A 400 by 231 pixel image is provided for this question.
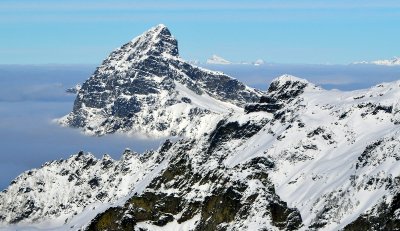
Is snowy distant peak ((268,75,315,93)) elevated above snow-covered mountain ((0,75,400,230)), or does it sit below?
above

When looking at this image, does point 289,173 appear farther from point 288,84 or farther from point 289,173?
point 288,84

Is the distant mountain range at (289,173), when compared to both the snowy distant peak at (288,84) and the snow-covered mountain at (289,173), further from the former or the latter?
the snowy distant peak at (288,84)

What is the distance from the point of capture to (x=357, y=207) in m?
85.9

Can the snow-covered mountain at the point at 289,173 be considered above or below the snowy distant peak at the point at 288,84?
below

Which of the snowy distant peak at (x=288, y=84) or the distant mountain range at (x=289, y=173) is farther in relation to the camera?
the snowy distant peak at (x=288, y=84)

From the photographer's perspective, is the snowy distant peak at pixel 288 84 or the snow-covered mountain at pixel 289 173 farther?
the snowy distant peak at pixel 288 84

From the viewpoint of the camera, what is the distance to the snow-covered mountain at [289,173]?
278 feet

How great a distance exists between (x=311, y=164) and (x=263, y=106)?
51.3 metres

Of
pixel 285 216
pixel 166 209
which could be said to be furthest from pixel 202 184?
pixel 285 216

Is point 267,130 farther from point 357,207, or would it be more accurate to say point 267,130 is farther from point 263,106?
point 357,207

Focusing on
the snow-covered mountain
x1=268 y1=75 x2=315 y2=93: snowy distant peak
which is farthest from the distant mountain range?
x1=268 y1=75 x2=315 y2=93: snowy distant peak

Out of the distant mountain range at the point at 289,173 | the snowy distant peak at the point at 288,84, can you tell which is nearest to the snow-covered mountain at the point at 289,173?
the distant mountain range at the point at 289,173

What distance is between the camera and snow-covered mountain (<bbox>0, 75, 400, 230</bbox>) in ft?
278

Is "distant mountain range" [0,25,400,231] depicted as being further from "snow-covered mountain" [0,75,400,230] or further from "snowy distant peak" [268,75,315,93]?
"snowy distant peak" [268,75,315,93]
